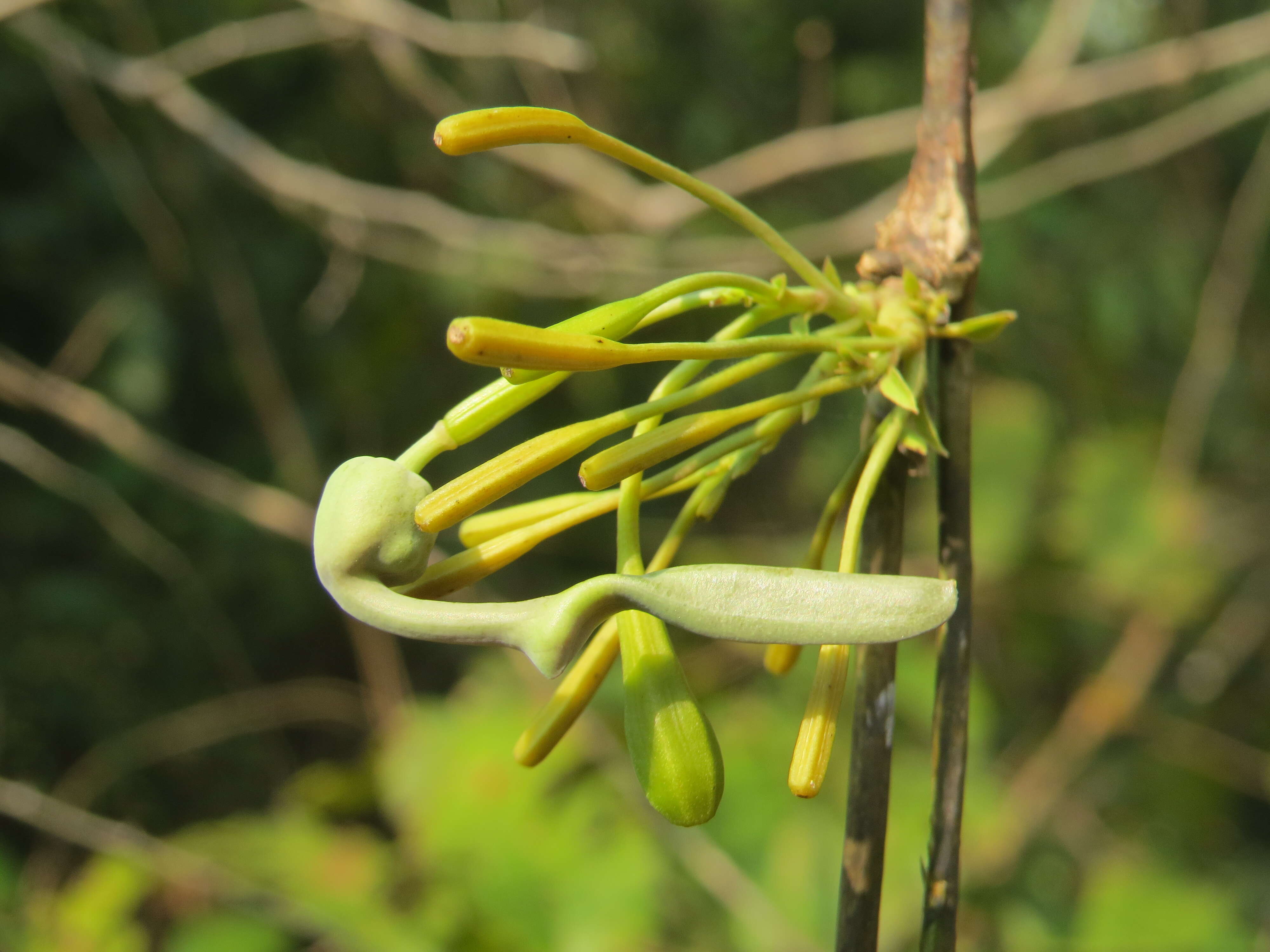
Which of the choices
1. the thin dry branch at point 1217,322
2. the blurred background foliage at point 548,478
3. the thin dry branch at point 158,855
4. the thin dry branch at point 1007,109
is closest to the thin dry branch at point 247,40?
the blurred background foliage at point 548,478

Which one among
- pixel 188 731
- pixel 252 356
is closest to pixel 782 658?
pixel 252 356

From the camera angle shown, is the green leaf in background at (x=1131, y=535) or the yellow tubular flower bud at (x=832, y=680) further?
the green leaf in background at (x=1131, y=535)

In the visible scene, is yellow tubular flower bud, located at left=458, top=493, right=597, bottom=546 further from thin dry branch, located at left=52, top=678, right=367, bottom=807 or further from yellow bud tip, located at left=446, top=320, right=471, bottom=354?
thin dry branch, located at left=52, top=678, right=367, bottom=807

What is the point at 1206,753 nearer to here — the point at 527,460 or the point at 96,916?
the point at 96,916

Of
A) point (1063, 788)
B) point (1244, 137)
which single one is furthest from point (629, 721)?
A: point (1244, 137)

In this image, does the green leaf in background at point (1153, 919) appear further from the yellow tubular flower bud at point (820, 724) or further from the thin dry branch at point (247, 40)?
the thin dry branch at point (247, 40)

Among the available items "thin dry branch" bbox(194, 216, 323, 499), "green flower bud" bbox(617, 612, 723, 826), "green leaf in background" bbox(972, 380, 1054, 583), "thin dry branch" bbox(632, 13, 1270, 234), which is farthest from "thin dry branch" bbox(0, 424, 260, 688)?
"green leaf in background" bbox(972, 380, 1054, 583)
